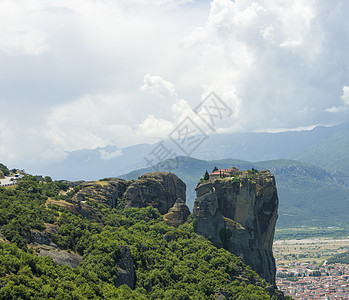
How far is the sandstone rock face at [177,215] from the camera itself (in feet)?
291

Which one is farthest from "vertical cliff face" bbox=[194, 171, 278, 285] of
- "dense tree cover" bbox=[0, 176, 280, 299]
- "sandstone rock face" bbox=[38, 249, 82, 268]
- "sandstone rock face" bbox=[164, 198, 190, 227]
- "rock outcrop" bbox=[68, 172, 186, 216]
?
"sandstone rock face" bbox=[38, 249, 82, 268]

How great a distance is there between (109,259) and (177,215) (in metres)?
34.5

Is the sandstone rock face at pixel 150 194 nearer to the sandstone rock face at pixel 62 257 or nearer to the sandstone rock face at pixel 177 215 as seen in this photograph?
the sandstone rock face at pixel 177 215

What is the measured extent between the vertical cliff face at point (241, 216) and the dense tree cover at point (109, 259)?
11.9 ft

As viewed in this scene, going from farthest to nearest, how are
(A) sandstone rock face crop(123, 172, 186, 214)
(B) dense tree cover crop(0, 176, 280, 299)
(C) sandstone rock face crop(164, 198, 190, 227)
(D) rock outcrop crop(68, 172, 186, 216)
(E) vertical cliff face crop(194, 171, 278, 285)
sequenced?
(A) sandstone rock face crop(123, 172, 186, 214)
(D) rock outcrop crop(68, 172, 186, 216)
(C) sandstone rock face crop(164, 198, 190, 227)
(E) vertical cliff face crop(194, 171, 278, 285)
(B) dense tree cover crop(0, 176, 280, 299)

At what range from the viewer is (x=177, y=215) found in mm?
89688

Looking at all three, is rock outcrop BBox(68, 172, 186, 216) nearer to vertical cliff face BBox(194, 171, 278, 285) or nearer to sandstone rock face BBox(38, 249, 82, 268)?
vertical cliff face BBox(194, 171, 278, 285)

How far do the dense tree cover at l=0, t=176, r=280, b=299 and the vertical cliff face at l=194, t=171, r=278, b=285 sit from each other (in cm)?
363

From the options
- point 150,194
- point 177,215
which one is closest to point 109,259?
point 177,215

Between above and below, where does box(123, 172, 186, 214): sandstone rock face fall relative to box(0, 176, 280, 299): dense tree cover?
above

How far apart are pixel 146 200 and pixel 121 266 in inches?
1508

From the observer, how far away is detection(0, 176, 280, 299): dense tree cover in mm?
43594

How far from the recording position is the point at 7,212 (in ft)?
192

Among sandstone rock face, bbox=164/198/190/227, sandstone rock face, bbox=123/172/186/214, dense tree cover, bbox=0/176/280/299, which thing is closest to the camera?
dense tree cover, bbox=0/176/280/299
